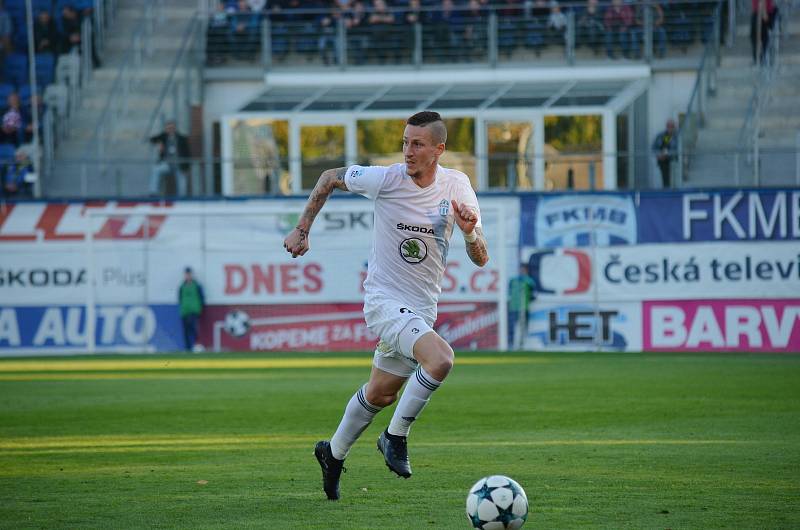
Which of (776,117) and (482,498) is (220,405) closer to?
(482,498)

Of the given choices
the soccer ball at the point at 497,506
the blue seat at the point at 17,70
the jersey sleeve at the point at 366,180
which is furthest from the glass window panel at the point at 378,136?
the soccer ball at the point at 497,506

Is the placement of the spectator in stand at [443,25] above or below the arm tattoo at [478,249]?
above

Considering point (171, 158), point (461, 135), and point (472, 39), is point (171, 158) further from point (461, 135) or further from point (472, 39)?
point (472, 39)

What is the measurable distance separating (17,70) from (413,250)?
25780mm

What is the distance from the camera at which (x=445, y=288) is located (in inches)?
1018

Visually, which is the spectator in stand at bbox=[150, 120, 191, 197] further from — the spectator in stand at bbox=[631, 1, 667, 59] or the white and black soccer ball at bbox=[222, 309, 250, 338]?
the spectator in stand at bbox=[631, 1, 667, 59]

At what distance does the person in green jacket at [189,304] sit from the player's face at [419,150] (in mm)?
17956

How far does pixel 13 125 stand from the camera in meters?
29.5

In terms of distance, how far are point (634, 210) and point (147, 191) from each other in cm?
1073

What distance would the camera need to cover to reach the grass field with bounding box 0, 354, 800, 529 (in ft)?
25.9

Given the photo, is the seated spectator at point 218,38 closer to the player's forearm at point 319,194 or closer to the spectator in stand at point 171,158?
the spectator in stand at point 171,158

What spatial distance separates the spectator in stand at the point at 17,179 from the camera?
27516 millimetres

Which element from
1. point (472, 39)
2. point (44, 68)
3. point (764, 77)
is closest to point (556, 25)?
point (472, 39)

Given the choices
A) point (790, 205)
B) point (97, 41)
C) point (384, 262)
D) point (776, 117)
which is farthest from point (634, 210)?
point (384, 262)
